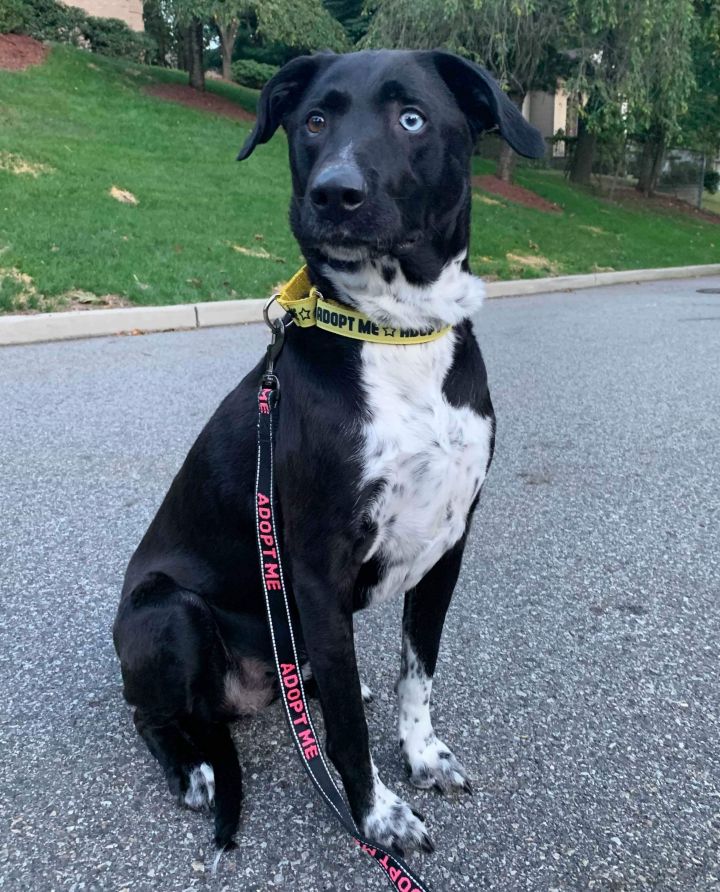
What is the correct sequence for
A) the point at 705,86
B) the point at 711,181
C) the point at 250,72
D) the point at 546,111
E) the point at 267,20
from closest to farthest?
the point at 267,20 → the point at 705,86 → the point at 250,72 → the point at 711,181 → the point at 546,111

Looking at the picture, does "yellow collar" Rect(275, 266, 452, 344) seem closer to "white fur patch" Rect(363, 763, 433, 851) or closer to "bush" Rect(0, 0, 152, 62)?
"white fur patch" Rect(363, 763, 433, 851)

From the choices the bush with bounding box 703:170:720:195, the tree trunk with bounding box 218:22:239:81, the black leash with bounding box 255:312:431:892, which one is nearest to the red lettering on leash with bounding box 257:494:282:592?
the black leash with bounding box 255:312:431:892

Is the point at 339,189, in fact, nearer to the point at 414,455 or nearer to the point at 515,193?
the point at 414,455

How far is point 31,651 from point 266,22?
19.9 m

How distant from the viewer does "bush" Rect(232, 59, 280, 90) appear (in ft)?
91.7

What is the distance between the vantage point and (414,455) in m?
1.91

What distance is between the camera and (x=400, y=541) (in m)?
1.96

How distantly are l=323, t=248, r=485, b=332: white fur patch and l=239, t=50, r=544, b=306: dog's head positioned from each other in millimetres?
21

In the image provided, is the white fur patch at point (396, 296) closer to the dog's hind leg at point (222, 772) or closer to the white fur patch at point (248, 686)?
the white fur patch at point (248, 686)

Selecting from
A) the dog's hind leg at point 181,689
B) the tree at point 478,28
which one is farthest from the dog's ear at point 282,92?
the tree at point 478,28

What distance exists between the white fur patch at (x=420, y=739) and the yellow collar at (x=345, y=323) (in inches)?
33.7

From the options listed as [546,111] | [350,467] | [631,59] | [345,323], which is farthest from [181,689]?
[546,111]

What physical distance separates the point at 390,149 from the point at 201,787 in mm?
1660

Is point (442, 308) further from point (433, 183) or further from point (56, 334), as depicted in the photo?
point (56, 334)
